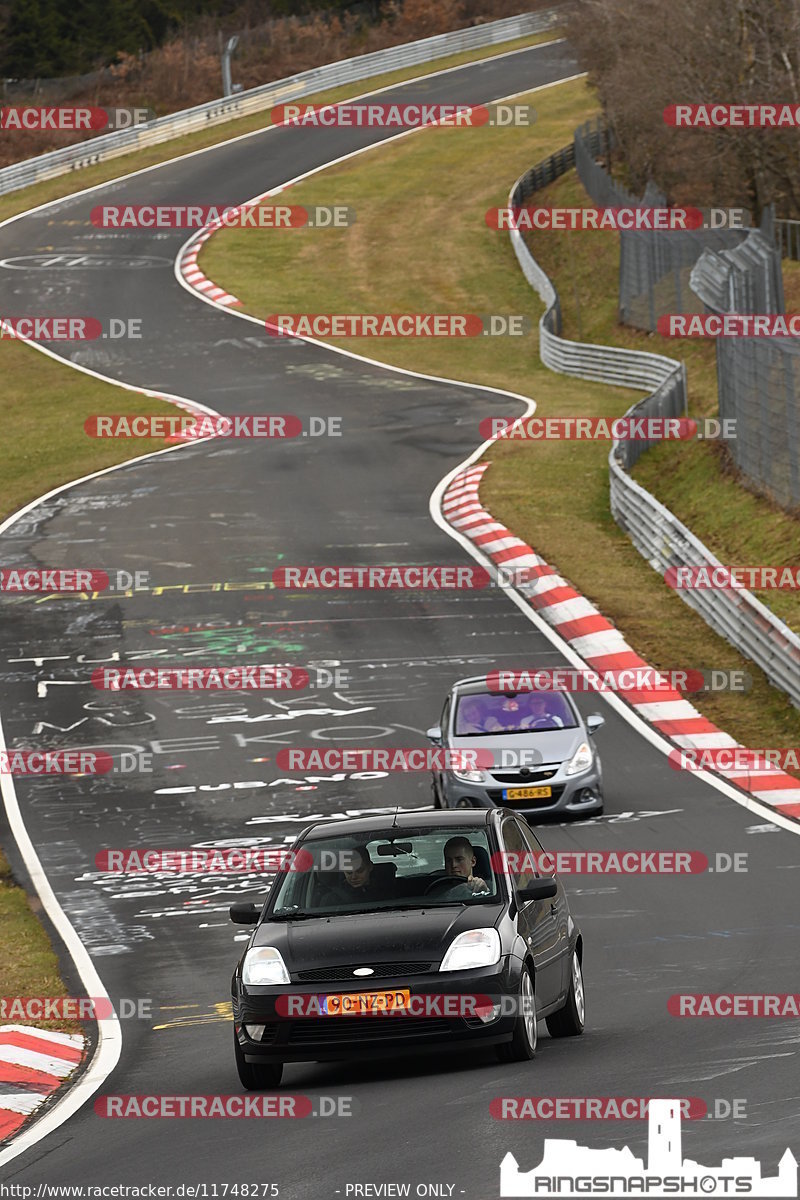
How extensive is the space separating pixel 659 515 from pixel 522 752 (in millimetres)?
12009

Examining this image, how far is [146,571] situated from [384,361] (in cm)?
2117

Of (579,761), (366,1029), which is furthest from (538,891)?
(579,761)

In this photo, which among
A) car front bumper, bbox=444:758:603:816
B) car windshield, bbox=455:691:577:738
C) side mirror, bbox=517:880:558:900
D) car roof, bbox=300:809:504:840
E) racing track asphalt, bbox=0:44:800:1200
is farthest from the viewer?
car windshield, bbox=455:691:577:738

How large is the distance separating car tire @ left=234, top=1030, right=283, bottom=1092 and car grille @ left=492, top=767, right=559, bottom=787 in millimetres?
9497

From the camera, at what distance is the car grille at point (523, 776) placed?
65.4 feet

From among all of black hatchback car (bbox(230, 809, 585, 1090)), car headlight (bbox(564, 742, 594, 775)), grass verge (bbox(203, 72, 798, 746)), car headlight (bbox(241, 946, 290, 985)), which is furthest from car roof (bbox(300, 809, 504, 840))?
grass verge (bbox(203, 72, 798, 746))

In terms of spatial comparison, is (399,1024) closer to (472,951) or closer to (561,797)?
(472,951)

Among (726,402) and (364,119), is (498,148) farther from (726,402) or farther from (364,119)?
(726,402)

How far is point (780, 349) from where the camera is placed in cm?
2900

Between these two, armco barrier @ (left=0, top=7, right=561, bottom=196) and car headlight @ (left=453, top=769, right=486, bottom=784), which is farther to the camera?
armco barrier @ (left=0, top=7, right=561, bottom=196)

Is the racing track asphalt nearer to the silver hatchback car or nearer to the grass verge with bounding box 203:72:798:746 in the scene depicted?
the silver hatchback car

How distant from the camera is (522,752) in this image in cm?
2028

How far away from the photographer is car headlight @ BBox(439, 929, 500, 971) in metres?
10.4

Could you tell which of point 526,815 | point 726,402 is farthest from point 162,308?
point 526,815
